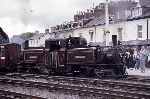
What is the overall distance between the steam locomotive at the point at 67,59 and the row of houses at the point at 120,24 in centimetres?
743

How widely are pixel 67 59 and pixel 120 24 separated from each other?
604 inches

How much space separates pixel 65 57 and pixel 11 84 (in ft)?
17.9

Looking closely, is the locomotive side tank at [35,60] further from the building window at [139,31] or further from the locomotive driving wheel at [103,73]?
the building window at [139,31]

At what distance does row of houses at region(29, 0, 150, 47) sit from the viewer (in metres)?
36.2

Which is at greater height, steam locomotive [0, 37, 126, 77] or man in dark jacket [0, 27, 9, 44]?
man in dark jacket [0, 27, 9, 44]

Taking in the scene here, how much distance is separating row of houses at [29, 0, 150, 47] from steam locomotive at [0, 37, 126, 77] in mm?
7434

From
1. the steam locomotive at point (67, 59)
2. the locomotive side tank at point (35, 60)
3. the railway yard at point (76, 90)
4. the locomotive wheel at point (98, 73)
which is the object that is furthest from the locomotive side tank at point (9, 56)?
the locomotive wheel at point (98, 73)

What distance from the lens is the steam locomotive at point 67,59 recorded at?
2316cm

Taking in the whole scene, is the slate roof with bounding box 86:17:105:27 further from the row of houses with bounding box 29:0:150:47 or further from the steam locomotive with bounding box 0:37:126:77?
the steam locomotive with bounding box 0:37:126:77

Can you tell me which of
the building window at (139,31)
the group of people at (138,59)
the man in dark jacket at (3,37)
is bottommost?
the group of people at (138,59)

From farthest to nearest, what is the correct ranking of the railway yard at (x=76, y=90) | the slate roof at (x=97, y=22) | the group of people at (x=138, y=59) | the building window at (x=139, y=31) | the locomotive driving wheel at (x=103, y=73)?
the slate roof at (x=97, y=22) < the building window at (x=139, y=31) < the group of people at (x=138, y=59) < the locomotive driving wheel at (x=103, y=73) < the railway yard at (x=76, y=90)

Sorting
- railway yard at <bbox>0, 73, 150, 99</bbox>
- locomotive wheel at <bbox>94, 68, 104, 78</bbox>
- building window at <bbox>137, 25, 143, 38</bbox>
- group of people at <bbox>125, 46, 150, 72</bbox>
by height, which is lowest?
railway yard at <bbox>0, 73, 150, 99</bbox>

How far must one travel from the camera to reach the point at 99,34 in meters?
42.6

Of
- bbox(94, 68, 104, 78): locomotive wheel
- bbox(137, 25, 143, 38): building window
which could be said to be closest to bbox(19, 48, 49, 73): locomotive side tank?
bbox(94, 68, 104, 78): locomotive wheel
